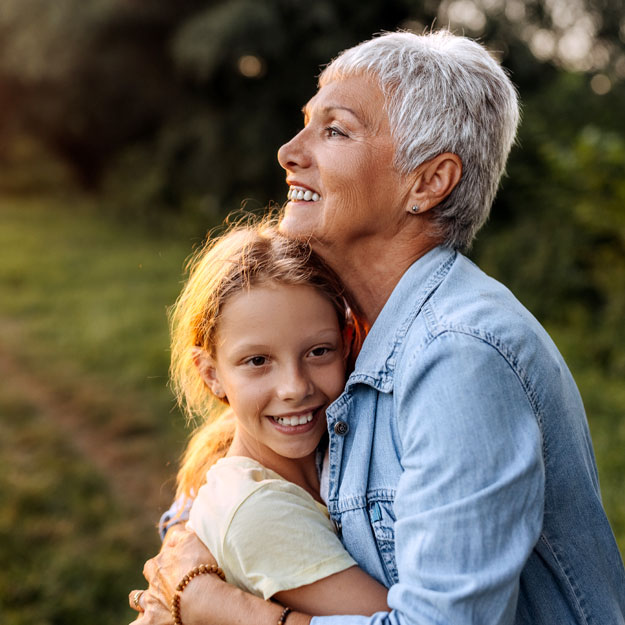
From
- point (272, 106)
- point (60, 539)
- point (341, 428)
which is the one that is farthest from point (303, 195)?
point (272, 106)

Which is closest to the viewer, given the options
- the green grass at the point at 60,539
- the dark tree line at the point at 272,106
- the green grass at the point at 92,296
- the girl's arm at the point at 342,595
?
the girl's arm at the point at 342,595

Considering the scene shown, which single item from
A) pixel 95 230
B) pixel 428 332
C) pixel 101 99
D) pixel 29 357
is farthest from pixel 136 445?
pixel 101 99

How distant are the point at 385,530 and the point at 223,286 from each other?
2.35 ft

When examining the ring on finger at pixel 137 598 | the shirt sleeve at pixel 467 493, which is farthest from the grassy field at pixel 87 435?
the shirt sleeve at pixel 467 493

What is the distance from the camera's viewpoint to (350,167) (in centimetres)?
181

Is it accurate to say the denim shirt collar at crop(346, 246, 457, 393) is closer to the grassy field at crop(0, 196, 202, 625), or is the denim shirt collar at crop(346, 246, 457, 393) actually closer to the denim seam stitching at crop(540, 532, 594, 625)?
the denim seam stitching at crop(540, 532, 594, 625)

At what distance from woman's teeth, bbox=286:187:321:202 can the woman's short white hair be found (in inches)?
9.6

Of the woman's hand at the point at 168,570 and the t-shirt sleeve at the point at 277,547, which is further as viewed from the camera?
the woman's hand at the point at 168,570

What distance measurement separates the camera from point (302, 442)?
1814 millimetres

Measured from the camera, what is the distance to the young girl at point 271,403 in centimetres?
157

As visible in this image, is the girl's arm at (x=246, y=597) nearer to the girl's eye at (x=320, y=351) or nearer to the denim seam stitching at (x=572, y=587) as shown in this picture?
the denim seam stitching at (x=572, y=587)

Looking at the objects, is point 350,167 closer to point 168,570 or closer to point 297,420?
point 297,420

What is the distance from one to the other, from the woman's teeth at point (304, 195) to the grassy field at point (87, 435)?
1.22 metres

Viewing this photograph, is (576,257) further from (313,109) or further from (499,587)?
(499,587)
